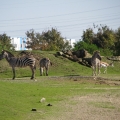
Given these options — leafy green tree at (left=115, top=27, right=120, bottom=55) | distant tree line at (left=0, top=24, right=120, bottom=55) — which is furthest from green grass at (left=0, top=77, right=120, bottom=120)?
leafy green tree at (left=115, top=27, right=120, bottom=55)

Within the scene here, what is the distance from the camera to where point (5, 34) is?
8025 centimetres

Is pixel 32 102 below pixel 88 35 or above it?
below

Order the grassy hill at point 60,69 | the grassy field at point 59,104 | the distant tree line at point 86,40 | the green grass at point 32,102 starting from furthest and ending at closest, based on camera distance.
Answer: the distant tree line at point 86,40
the grassy hill at point 60,69
the grassy field at point 59,104
the green grass at point 32,102

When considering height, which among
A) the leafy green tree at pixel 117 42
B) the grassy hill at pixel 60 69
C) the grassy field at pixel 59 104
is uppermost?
the leafy green tree at pixel 117 42

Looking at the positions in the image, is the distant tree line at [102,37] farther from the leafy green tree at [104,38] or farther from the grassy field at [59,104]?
the grassy field at [59,104]

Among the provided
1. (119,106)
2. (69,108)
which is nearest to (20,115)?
(69,108)

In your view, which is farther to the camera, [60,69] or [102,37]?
[102,37]

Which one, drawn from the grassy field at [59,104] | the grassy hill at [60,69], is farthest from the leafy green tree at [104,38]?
the grassy field at [59,104]

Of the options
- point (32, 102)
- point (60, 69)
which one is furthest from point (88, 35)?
point (32, 102)

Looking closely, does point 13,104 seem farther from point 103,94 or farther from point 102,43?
point 102,43

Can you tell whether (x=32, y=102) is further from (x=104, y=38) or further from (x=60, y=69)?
(x=104, y=38)

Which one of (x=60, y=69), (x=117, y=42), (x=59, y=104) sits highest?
(x=117, y=42)

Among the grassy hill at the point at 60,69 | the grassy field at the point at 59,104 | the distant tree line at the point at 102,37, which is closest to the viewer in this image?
the grassy field at the point at 59,104

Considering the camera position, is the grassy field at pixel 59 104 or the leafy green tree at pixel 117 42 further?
the leafy green tree at pixel 117 42
